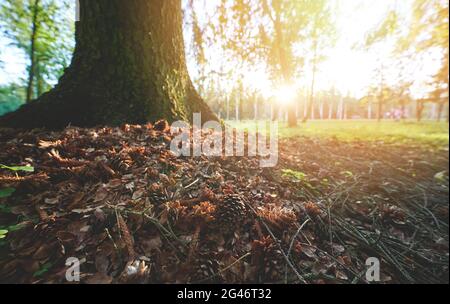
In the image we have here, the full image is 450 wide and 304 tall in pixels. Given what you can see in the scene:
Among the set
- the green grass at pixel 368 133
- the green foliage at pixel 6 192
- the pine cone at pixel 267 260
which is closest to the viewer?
the pine cone at pixel 267 260

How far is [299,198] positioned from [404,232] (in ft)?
2.75

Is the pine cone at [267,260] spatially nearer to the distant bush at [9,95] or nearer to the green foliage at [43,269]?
the green foliage at [43,269]

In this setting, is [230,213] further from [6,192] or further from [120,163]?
[6,192]

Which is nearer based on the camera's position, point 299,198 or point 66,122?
point 299,198

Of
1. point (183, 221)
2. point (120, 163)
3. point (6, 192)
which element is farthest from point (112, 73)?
point (183, 221)

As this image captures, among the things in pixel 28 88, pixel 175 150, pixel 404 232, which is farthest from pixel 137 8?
pixel 28 88

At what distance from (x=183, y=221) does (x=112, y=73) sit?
221 centimetres

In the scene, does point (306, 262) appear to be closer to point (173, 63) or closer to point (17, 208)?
point (17, 208)

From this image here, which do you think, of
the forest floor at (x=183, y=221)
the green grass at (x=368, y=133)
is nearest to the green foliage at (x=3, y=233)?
the forest floor at (x=183, y=221)

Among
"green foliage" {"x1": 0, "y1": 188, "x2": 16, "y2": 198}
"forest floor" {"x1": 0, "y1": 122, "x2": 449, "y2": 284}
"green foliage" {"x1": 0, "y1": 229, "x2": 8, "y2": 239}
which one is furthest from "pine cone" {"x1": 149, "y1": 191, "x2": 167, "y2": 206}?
"green foliage" {"x1": 0, "y1": 188, "x2": 16, "y2": 198}

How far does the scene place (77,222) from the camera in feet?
3.68

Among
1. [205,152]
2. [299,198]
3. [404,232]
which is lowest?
[404,232]

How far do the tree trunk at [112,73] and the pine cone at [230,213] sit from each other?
1661 mm

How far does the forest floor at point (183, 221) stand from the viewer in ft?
3.26
